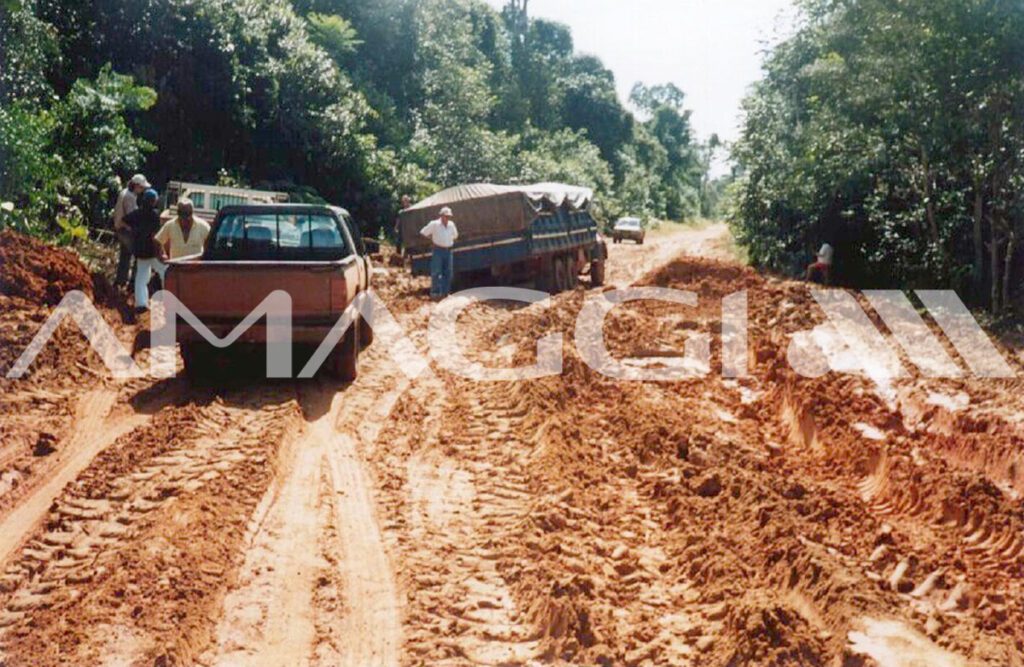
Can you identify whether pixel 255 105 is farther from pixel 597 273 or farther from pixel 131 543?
pixel 131 543

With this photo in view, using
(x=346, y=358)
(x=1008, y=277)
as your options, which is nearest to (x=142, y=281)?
(x=346, y=358)

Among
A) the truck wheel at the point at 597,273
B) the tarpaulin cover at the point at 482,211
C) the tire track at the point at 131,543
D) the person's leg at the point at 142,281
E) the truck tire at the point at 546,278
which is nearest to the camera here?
the tire track at the point at 131,543

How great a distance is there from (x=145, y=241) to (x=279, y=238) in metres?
1.97

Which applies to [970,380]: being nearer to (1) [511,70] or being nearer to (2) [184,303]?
(2) [184,303]

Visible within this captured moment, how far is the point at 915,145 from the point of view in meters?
14.4

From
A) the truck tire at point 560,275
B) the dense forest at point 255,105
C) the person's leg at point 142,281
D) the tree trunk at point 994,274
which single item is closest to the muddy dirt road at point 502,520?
the person's leg at point 142,281

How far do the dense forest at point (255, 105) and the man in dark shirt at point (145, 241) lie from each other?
186 cm

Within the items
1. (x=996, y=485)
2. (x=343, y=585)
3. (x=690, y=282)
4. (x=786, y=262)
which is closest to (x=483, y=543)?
(x=343, y=585)

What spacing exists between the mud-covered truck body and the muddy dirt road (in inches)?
275

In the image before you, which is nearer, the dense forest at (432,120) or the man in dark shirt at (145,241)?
the man in dark shirt at (145,241)

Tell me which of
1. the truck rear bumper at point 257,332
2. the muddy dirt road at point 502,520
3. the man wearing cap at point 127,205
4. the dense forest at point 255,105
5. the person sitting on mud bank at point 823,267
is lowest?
the muddy dirt road at point 502,520

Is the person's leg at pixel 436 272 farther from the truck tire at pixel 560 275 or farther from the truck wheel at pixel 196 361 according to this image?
the truck wheel at pixel 196 361

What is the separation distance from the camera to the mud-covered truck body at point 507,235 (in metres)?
16.8

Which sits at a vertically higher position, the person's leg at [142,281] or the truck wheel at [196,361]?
the person's leg at [142,281]
